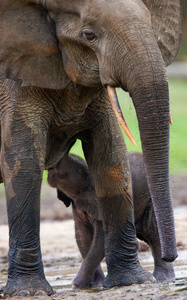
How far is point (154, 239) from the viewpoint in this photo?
820 centimetres

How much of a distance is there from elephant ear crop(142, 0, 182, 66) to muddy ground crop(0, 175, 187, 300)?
130cm

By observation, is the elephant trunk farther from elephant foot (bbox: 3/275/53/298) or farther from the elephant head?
elephant foot (bbox: 3/275/53/298)

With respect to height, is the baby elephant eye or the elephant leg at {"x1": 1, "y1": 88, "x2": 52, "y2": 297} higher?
the baby elephant eye

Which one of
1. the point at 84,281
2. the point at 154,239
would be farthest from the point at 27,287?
the point at 154,239

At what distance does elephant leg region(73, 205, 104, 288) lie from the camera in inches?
311

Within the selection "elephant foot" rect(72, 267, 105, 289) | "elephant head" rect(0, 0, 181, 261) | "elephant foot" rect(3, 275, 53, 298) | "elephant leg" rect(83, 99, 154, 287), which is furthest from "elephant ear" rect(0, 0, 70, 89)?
"elephant foot" rect(72, 267, 105, 289)

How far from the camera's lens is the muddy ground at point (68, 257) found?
5.83 metres

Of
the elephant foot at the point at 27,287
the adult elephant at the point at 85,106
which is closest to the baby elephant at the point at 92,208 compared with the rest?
the adult elephant at the point at 85,106

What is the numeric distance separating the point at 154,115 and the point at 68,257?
4401 mm

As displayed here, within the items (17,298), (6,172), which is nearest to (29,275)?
(17,298)

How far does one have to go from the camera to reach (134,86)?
5.85m

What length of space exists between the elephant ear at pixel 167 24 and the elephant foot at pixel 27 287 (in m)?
2.00

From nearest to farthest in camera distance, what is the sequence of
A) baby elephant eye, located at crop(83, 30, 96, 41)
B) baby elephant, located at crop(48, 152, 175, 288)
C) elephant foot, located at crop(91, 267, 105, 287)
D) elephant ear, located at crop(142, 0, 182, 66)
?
baby elephant eye, located at crop(83, 30, 96, 41)
elephant ear, located at crop(142, 0, 182, 66)
baby elephant, located at crop(48, 152, 175, 288)
elephant foot, located at crop(91, 267, 105, 287)

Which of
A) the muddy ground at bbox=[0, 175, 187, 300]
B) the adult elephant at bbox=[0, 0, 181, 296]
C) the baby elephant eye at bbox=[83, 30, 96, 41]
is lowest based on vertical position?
the muddy ground at bbox=[0, 175, 187, 300]
